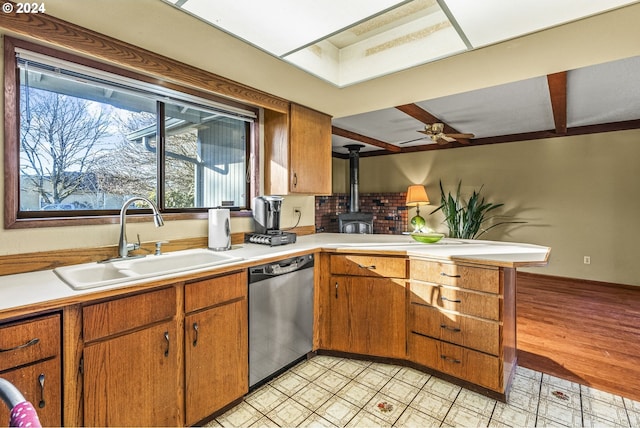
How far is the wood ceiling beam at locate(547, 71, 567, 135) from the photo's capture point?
2.56 m

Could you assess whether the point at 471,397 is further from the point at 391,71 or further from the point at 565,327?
the point at 391,71

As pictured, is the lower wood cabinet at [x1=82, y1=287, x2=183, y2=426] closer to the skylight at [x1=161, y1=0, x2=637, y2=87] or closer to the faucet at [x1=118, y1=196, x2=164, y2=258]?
the faucet at [x1=118, y1=196, x2=164, y2=258]

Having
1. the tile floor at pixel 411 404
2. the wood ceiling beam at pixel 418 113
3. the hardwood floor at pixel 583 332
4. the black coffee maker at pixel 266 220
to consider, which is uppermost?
the wood ceiling beam at pixel 418 113

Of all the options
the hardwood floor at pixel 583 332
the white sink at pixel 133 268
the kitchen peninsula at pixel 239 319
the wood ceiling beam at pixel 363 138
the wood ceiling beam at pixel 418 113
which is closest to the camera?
the kitchen peninsula at pixel 239 319

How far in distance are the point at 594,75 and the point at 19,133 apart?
4113mm

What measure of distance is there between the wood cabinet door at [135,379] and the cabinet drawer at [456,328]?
1480 mm

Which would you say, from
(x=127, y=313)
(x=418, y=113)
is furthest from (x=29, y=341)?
(x=418, y=113)

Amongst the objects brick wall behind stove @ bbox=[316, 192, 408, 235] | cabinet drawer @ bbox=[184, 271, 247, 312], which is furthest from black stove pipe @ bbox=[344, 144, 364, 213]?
cabinet drawer @ bbox=[184, 271, 247, 312]

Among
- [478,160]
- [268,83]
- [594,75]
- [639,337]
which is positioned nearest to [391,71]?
[268,83]

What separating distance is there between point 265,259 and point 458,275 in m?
1.19

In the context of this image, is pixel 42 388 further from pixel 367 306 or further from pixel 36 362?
pixel 367 306

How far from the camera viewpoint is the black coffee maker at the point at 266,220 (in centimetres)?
245

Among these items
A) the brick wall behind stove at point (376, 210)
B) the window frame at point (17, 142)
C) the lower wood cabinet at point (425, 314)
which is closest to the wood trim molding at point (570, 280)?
the brick wall behind stove at point (376, 210)

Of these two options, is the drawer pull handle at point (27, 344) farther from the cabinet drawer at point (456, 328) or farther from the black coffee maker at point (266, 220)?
the cabinet drawer at point (456, 328)
